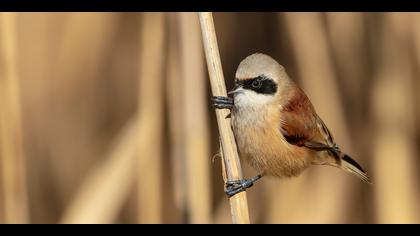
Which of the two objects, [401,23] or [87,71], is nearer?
[401,23]

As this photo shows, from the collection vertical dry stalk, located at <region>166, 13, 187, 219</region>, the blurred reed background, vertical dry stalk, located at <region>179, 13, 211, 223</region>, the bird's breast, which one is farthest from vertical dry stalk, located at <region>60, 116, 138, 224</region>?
the bird's breast

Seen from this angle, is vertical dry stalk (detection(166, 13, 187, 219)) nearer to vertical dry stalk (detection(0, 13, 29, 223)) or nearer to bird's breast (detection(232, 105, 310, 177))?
bird's breast (detection(232, 105, 310, 177))

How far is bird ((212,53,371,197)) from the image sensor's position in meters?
2.29

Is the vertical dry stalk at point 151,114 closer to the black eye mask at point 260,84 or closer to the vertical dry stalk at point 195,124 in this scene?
the vertical dry stalk at point 195,124

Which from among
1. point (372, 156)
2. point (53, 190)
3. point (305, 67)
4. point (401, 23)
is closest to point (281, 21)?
point (305, 67)

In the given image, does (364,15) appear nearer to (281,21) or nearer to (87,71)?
(281,21)

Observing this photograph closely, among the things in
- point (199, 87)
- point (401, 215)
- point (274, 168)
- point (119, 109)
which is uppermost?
point (119, 109)

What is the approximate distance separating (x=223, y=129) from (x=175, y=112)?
70 cm

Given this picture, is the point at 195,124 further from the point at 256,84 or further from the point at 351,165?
the point at 351,165

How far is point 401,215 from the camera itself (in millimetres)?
3131

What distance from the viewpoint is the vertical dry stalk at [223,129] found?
1.91 metres

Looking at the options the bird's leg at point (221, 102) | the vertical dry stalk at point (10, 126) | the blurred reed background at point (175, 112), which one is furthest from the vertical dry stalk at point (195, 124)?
the vertical dry stalk at point (10, 126)

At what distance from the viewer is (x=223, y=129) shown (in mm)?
2010

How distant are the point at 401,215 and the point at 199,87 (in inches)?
53.6
